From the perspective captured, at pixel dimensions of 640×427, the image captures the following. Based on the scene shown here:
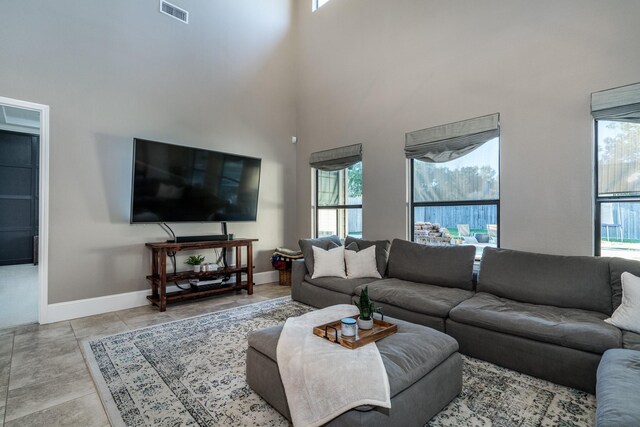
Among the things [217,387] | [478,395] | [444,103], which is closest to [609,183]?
[444,103]

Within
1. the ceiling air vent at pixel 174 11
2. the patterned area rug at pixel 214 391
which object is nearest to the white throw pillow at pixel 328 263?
the patterned area rug at pixel 214 391

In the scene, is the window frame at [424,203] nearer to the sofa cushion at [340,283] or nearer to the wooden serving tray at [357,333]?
the sofa cushion at [340,283]

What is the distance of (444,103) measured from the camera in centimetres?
374

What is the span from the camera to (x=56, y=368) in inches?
92.9

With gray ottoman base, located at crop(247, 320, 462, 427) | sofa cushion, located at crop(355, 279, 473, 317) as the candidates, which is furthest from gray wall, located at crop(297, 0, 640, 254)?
gray ottoman base, located at crop(247, 320, 462, 427)

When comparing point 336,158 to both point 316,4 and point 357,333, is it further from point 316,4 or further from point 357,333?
point 357,333

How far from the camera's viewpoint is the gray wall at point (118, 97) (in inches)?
133

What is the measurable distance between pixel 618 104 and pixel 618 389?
2395mm

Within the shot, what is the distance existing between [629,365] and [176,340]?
3.21 meters

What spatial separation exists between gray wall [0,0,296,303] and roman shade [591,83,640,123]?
426 centimetres

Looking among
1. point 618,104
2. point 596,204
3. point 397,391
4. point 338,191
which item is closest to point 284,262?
point 338,191

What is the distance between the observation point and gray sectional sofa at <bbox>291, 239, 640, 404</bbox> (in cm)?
205

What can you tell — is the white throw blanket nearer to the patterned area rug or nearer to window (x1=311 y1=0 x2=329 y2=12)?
the patterned area rug

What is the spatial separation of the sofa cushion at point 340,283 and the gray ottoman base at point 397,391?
4.50ft
